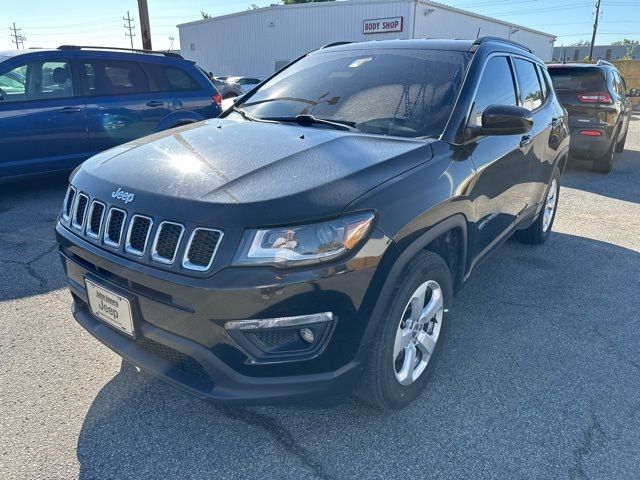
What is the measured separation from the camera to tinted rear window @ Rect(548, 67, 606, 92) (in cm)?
800

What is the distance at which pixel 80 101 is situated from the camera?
602cm

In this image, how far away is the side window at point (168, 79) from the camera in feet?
21.9

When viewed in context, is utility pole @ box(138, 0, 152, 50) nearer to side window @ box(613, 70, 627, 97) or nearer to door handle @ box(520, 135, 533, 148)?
side window @ box(613, 70, 627, 97)

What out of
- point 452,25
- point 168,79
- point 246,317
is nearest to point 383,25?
point 452,25

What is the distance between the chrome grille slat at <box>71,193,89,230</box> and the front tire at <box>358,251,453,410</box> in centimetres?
153

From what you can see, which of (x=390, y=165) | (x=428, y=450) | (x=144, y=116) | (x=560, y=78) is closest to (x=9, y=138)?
(x=144, y=116)

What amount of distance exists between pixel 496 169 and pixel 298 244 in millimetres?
1755

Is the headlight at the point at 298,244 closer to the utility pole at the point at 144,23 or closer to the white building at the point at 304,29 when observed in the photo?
the utility pole at the point at 144,23

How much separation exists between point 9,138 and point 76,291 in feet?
13.7

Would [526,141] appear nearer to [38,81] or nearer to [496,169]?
[496,169]

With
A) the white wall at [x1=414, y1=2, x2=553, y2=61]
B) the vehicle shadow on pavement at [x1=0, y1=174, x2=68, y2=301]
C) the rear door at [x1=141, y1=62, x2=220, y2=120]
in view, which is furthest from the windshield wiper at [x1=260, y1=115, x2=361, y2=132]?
the white wall at [x1=414, y1=2, x2=553, y2=61]

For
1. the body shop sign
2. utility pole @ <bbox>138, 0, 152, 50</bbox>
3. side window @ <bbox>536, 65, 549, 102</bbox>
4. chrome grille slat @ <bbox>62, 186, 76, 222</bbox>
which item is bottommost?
chrome grille slat @ <bbox>62, 186, 76, 222</bbox>

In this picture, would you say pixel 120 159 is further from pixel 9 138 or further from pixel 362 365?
pixel 9 138

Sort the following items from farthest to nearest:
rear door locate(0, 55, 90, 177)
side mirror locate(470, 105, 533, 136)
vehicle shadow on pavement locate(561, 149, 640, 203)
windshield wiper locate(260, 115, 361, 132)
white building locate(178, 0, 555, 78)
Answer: white building locate(178, 0, 555, 78) → vehicle shadow on pavement locate(561, 149, 640, 203) → rear door locate(0, 55, 90, 177) → windshield wiper locate(260, 115, 361, 132) → side mirror locate(470, 105, 533, 136)
